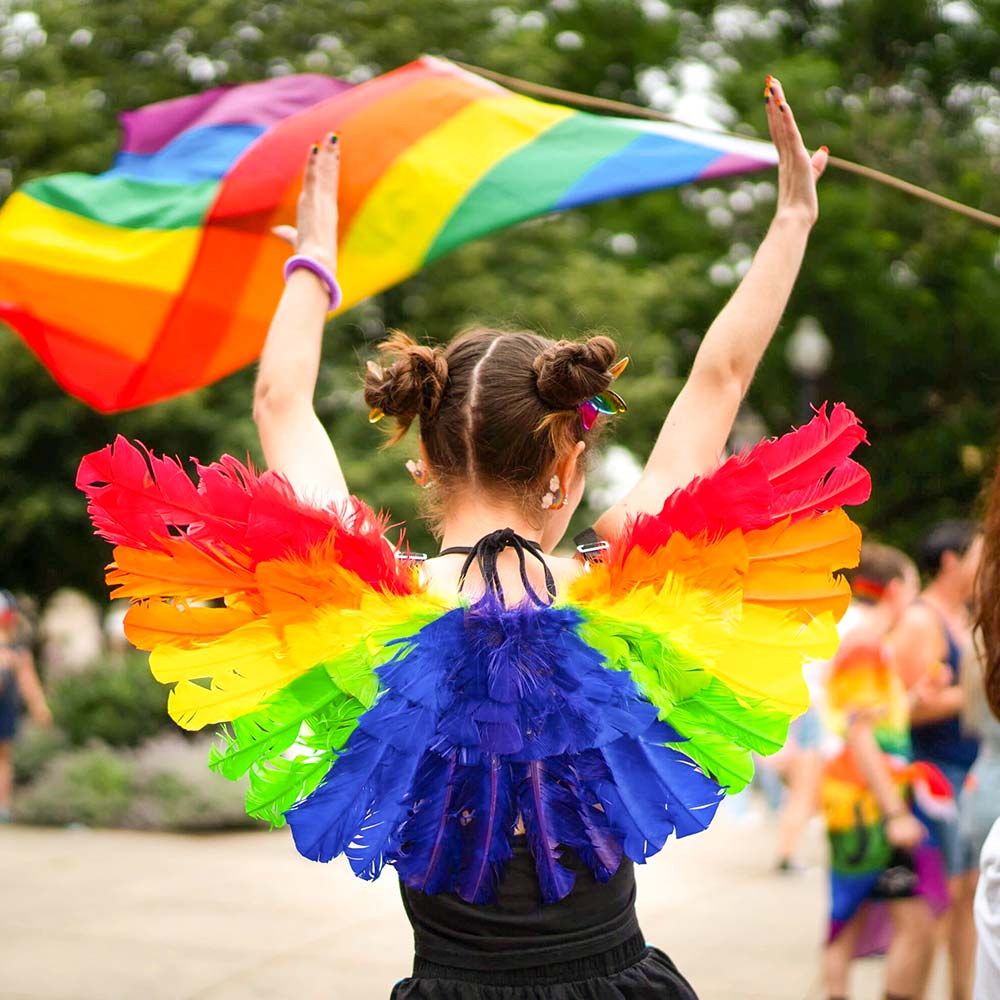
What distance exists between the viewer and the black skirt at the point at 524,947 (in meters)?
2.11

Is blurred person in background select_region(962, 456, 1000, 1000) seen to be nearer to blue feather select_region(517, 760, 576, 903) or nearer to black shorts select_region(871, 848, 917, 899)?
blue feather select_region(517, 760, 576, 903)

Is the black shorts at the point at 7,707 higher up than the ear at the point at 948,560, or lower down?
lower down

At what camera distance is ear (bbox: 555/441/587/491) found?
2301mm

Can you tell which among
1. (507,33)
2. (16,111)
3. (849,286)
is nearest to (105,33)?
(16,111)

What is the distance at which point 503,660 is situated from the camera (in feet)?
6.71

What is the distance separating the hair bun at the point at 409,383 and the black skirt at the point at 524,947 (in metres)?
0.72

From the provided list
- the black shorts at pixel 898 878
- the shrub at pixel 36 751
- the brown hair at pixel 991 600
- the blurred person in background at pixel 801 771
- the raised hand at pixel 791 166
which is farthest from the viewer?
the shrub at pixel 36 751

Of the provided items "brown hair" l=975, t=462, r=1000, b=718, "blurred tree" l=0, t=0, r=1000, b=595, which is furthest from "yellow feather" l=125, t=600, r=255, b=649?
"blurred tree" l=0, t=0, r=1000, b=595

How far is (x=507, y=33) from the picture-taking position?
594 inches

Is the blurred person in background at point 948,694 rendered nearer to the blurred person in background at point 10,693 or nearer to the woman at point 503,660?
the woman at point 503,660

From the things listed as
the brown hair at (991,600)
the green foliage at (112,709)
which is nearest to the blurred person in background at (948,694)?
the brown hair at (991,600)

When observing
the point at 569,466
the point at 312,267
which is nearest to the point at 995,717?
the point at 569,466

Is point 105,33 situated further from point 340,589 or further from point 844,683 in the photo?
point 340,589

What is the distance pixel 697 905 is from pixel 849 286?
13.4 m
